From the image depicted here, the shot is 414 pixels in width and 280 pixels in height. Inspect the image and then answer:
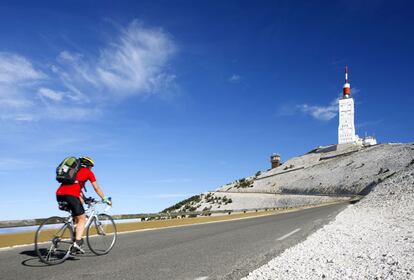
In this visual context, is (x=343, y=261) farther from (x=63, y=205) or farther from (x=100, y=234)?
(x=63, y=205)

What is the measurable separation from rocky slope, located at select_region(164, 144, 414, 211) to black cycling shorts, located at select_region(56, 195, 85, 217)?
7008 centimetres

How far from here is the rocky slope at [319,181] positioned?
258 ft

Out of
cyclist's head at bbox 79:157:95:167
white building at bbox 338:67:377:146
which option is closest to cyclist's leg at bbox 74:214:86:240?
cyclist's head at bbox 79:157:95:167

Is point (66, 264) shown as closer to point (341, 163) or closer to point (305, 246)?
point (305, 246)

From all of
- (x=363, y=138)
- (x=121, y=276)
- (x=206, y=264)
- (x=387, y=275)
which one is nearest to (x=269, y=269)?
(x=206, y=264)

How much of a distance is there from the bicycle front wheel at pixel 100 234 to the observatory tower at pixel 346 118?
12905 centimetres

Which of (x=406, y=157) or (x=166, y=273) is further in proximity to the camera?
(x=406, y=157)

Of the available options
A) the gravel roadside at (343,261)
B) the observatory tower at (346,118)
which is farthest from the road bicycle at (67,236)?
the observatory tower at (346,118)

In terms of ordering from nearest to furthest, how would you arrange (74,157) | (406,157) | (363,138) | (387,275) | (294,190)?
(387,275)
(74,157)
(406,157)
(294,190)
(363,138)

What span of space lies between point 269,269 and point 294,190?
291 feet

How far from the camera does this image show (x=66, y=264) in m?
7.05

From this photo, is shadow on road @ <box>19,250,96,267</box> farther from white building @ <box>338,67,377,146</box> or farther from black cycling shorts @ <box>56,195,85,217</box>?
white building @ <box>338,67,377,146</box>

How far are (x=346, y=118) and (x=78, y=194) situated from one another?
141 metres

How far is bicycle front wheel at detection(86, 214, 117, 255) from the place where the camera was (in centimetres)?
806
